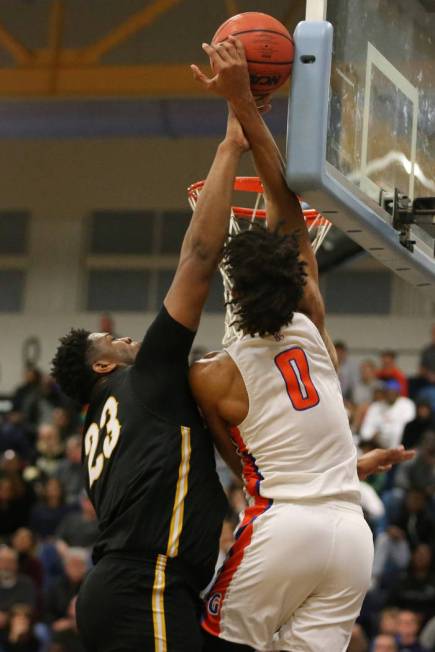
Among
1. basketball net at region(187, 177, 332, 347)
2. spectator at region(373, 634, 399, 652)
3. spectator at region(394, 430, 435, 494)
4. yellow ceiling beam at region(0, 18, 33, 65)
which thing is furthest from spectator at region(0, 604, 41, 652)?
yellow ceiling beam at region(0, 18, 33, 65)

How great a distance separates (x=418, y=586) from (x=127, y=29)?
705 centimetres

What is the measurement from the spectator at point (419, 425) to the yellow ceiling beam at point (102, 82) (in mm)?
4495

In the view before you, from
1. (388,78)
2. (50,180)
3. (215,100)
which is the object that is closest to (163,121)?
(215,100)

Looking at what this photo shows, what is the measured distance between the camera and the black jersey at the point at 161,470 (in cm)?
439

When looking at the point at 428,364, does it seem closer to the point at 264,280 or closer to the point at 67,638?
the point at 67,638

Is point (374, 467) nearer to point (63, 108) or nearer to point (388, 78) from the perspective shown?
point (388, 78)

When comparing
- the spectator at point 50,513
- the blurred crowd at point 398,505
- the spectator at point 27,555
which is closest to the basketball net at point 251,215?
the blurred crowd at point 398,505

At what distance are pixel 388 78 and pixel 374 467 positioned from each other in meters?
1.56

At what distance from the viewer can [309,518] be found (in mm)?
4266

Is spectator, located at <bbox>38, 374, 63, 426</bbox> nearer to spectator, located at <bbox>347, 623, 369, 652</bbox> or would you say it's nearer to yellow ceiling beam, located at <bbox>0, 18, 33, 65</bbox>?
yellow ceiling beam, located at <bbox>0, 18, 33, 65</bbox>

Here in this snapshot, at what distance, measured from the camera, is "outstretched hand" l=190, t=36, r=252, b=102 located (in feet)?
14.9

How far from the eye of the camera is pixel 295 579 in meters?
4.27

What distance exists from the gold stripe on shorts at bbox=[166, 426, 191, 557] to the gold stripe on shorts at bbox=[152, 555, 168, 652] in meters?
0.05

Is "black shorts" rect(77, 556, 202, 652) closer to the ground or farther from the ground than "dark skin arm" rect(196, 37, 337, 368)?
closer to the ground
